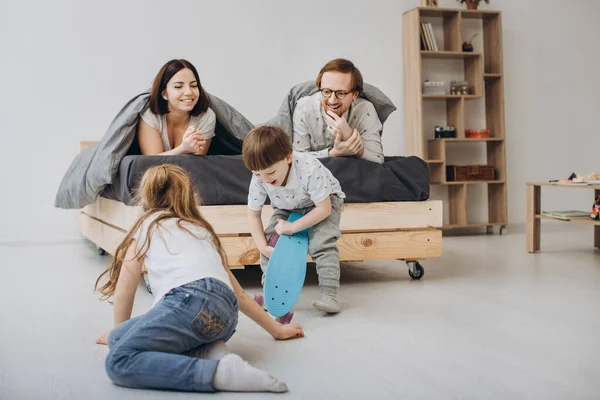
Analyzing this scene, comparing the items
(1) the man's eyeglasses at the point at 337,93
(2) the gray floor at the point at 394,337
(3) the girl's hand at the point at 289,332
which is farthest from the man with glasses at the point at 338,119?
(3) the girl's hand at the point at 289,332

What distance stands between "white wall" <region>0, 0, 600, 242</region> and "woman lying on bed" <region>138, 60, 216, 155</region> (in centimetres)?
172

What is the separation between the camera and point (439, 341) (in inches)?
71.7

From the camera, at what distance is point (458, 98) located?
5039 millimetres

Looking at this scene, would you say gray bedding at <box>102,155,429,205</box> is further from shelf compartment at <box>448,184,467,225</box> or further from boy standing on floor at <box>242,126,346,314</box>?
shelf compartment at <box>448,184,467,225</box>

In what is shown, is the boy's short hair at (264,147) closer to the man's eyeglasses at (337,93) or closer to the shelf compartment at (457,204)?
the man's eyeglasses at (337,93)

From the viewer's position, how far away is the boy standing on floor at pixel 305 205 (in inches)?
84.9

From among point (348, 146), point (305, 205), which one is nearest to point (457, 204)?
point (348, 146)

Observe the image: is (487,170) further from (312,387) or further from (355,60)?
(312,387)

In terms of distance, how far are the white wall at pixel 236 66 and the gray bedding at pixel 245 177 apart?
1.89m

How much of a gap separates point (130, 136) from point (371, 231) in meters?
1.07

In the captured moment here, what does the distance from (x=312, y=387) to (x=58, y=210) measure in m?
3.56

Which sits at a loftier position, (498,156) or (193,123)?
(193,123)

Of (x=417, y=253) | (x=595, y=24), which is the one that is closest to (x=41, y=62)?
(x=417, y=253)

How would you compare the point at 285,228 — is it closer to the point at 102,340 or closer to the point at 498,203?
the point at 102,340
